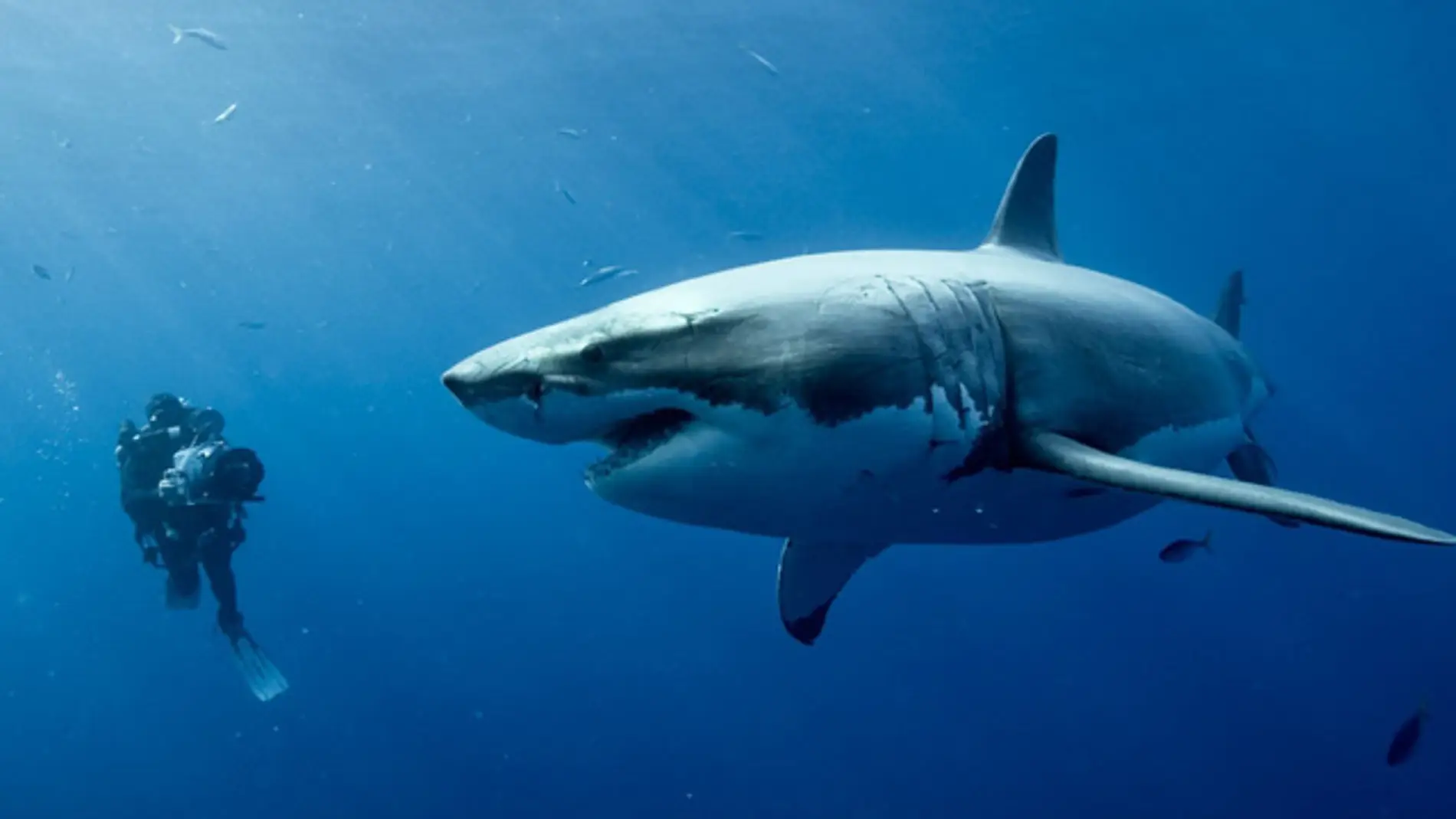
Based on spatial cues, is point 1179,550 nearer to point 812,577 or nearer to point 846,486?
point 812,577

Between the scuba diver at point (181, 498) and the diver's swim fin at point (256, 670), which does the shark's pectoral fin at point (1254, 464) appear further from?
the diver's swim fin at point (256, 670)

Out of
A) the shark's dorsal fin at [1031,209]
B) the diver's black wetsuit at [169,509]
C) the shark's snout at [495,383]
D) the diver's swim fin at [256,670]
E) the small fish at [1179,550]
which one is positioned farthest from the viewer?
the diver's swim fin at [256,670]

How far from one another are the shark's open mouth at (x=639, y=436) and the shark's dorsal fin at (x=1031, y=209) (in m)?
3.26

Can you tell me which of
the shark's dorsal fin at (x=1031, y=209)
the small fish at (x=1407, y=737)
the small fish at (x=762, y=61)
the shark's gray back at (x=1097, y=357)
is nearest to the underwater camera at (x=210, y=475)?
the shark's dorsal fin at (x=1031, y=209)

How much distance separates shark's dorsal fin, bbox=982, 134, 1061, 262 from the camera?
522cm

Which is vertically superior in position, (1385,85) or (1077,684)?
(1385,85)

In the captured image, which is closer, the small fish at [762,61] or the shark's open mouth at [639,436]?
the shark's open mouth at [639,436]

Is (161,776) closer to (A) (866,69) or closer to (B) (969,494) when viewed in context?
(A) (866,69)

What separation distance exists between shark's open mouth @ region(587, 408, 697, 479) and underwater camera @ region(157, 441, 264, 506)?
9675 mm

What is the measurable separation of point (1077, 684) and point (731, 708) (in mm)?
12933

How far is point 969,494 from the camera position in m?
3.08

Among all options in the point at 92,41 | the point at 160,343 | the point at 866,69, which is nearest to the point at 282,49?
the point at 92,41

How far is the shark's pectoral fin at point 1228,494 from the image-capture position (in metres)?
2.32

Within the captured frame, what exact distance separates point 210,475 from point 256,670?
308cm
